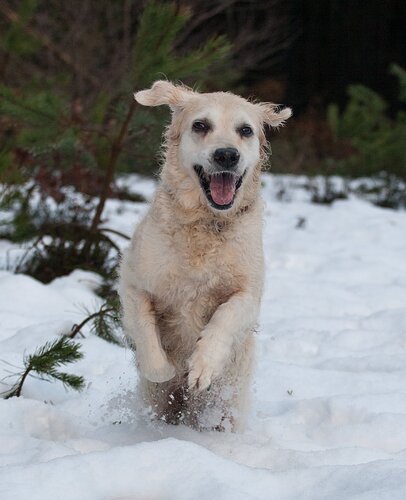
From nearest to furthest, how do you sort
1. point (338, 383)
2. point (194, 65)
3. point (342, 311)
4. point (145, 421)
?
point (145, 421)
point (338, 383)
point (194, 65)
point (342, 311)

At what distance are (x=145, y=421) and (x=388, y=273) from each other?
12.9 feet

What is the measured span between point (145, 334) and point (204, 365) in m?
0.36

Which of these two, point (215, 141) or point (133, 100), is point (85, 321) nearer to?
point (215, 141)

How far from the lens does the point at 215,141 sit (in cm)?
359

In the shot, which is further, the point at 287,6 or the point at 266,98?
the point at 287,6

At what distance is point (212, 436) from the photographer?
136 inches

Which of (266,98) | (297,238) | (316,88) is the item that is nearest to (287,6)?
(316,88)

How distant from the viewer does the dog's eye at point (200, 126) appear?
12.1ft

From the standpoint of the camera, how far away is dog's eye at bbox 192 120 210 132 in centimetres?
368

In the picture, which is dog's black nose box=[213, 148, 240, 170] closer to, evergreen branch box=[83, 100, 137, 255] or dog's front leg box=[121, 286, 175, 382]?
dog's front leg box=[121, 286, 175, 382]

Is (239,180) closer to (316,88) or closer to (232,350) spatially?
(232,350)

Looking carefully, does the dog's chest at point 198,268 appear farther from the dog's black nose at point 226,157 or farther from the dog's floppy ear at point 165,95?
the dog's floppy ear at point 165,95

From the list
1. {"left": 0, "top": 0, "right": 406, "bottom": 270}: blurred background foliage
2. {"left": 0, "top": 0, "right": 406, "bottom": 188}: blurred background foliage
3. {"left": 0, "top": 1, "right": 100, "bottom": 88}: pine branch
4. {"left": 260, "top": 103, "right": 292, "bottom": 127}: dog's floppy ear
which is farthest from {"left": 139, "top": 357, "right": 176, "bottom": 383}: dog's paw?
{"left": 0, "top": 1, "right": 100, "bottom": 88}: pine branch

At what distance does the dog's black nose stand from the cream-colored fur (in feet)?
0.14
